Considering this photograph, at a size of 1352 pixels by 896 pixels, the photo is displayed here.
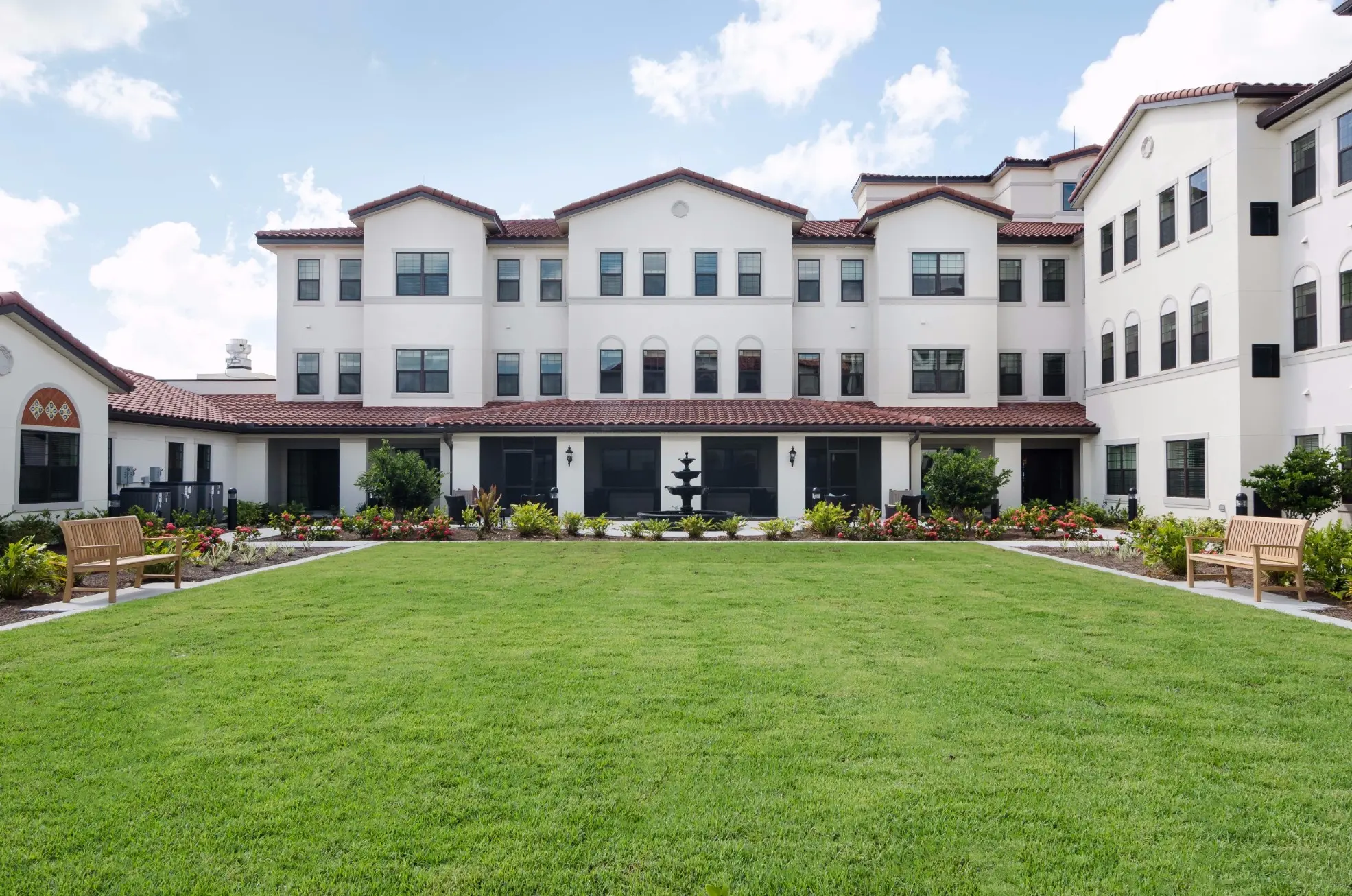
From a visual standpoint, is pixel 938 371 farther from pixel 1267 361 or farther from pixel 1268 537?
pixel 1268 537

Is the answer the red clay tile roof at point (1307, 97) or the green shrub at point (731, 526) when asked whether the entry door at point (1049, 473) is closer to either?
the red clay tile roof at point (1307, 97)

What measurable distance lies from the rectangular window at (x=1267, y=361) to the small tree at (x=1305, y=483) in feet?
11.6

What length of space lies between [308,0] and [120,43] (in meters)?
4.80

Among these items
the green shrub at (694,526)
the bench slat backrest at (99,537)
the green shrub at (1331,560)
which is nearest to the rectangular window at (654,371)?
the green shrub at (694,526)

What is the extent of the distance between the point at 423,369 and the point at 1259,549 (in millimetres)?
24928

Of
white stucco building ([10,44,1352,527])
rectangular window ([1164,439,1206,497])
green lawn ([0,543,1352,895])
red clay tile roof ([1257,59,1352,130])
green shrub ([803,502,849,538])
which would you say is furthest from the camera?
white stucco building ([10,44,1352,527])

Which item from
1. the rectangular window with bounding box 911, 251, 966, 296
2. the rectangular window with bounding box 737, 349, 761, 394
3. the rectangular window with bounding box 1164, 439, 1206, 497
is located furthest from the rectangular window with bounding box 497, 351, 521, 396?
the rectangular window with bounding box 1164, 439, 1206, 497

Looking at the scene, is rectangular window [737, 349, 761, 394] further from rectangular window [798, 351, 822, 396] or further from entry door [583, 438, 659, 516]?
entry door [583, 438, 659, 516]

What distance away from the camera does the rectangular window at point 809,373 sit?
29594 millimetres

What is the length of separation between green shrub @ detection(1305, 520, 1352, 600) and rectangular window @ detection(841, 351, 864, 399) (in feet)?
60.4

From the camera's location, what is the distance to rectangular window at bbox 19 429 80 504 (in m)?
15.4

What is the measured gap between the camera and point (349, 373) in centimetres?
2966

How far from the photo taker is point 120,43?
17641mm

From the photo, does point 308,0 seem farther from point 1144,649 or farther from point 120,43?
point 1144,649
